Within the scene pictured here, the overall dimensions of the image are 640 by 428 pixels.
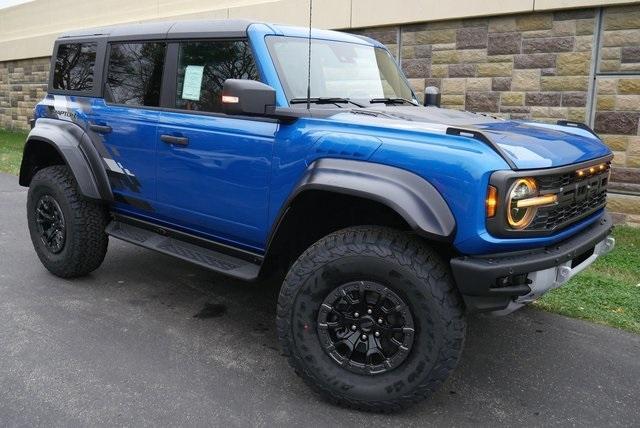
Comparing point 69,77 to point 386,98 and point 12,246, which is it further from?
point 386,98

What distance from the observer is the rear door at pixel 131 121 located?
3910 millimetres

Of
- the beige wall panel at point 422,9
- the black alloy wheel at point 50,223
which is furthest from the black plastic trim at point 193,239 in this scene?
the beige wall panel at point 422,9

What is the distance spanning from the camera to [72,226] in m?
4.35

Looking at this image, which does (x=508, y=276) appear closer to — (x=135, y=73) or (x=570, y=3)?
(x=135, y=73)

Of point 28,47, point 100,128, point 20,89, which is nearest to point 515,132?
point 100,128

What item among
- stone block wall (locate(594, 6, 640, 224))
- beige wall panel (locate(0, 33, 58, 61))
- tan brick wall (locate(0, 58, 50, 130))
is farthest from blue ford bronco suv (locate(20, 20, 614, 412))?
tan brick wall (locate(0, 58, 50, 130))

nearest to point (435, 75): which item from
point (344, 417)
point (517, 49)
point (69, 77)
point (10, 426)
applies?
point (517, 49)

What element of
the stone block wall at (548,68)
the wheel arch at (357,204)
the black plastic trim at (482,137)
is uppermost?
the stone block wall at (548,68)

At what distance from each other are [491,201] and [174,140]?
6.74 feet

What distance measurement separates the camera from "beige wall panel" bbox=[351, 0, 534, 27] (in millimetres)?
6645

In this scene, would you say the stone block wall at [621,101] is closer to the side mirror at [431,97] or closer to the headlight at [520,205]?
the side mirror at [431,97]

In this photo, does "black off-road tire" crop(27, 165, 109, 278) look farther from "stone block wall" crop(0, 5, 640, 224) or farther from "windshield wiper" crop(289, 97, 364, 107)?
"stone block wall" crop(0, 5, 640, 224)

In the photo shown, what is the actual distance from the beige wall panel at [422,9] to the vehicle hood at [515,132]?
3.49 meters

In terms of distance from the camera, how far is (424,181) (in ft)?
8.64
